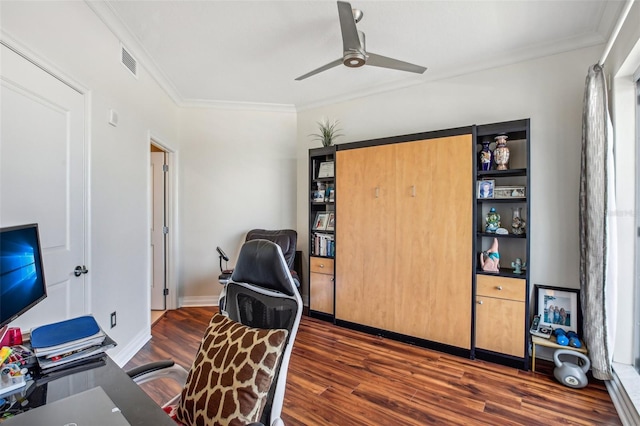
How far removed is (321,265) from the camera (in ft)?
12.2

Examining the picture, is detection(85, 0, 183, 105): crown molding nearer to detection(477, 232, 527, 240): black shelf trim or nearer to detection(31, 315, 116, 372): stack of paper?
detection(31, 315, 116, 372): stack of paper

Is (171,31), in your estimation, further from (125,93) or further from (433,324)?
(433,324)

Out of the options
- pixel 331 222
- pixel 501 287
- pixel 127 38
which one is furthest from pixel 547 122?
pixel 127 38

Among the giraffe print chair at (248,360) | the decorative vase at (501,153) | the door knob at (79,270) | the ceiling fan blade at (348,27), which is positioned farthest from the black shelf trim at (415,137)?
the door knob at (79,270)

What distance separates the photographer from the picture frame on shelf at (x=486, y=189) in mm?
2746

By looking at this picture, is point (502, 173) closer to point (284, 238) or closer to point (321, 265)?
point (321, 265)

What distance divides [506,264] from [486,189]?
754mm

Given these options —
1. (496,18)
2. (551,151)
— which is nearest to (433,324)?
(551,151)

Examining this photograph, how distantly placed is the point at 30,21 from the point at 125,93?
103 centimetres

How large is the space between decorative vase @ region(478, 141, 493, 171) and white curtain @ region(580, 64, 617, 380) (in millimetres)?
678

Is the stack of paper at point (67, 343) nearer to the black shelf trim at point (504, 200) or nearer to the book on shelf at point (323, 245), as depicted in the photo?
the book on shelf at point (323, 245)

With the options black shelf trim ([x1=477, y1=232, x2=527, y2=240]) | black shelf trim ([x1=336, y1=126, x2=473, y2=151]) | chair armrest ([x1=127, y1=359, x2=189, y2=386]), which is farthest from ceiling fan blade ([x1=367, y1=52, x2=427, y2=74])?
chair armrest ([x1=127, y1=359, x2=189, y2=386])

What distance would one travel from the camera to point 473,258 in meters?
2.76

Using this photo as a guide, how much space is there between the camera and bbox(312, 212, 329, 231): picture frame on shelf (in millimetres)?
3854
